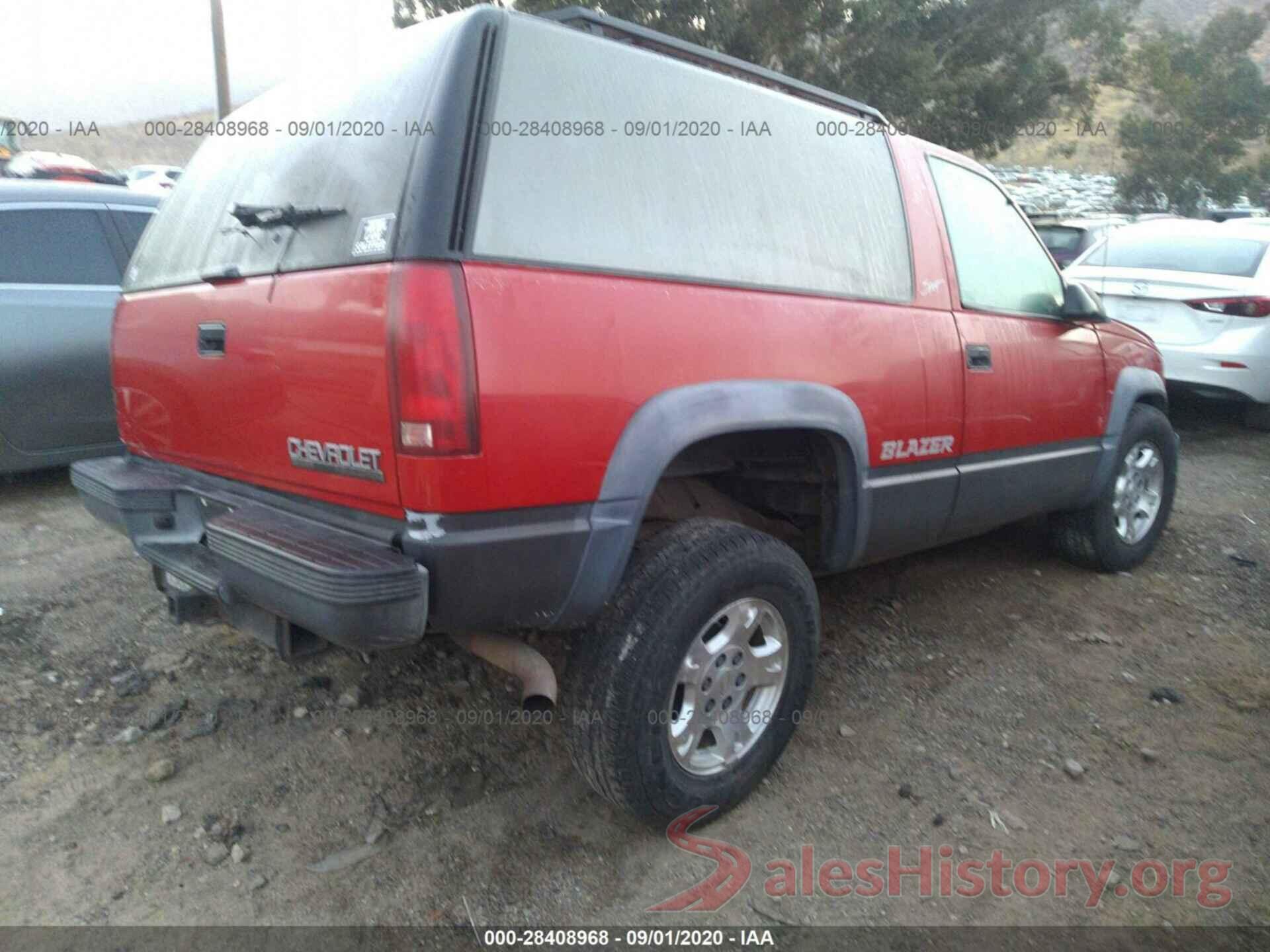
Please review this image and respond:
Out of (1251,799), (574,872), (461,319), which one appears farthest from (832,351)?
(1251,799)

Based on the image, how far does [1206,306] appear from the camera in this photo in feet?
20.9

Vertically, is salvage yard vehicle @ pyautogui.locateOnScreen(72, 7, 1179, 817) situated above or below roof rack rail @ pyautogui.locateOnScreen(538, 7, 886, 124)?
below

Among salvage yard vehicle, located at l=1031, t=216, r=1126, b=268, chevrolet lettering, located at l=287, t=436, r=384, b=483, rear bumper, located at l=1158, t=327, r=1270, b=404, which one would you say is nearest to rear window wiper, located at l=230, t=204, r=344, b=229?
chevrolet lettering, located at l=287, t=436, r=384, b=483

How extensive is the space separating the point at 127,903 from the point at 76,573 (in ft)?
7.08

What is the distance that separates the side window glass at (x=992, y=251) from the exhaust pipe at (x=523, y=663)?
193 centimetres

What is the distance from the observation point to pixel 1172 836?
2.47 metres

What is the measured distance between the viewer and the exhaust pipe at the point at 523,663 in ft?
7.36

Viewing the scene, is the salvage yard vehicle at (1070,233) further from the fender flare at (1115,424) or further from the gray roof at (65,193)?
the gray roof at (65,193)

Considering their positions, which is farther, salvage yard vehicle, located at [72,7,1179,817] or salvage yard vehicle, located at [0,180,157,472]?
salvage yard vehicle, located at [0,180,157,472]

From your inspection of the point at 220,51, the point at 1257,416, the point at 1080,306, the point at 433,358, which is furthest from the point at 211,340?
the point at 220,51

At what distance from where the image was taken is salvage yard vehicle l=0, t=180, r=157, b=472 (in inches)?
177

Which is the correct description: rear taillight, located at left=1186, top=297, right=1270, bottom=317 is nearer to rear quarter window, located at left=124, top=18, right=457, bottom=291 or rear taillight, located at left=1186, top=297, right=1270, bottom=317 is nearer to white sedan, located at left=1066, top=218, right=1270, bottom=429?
white sedan, located at left=1066, top=218, right=1270, bottom=429

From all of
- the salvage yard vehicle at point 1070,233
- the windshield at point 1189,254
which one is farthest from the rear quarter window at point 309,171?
the salvage yard vehicle at point 1070,233

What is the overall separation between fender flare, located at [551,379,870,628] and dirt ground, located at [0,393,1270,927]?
0.73 metres
